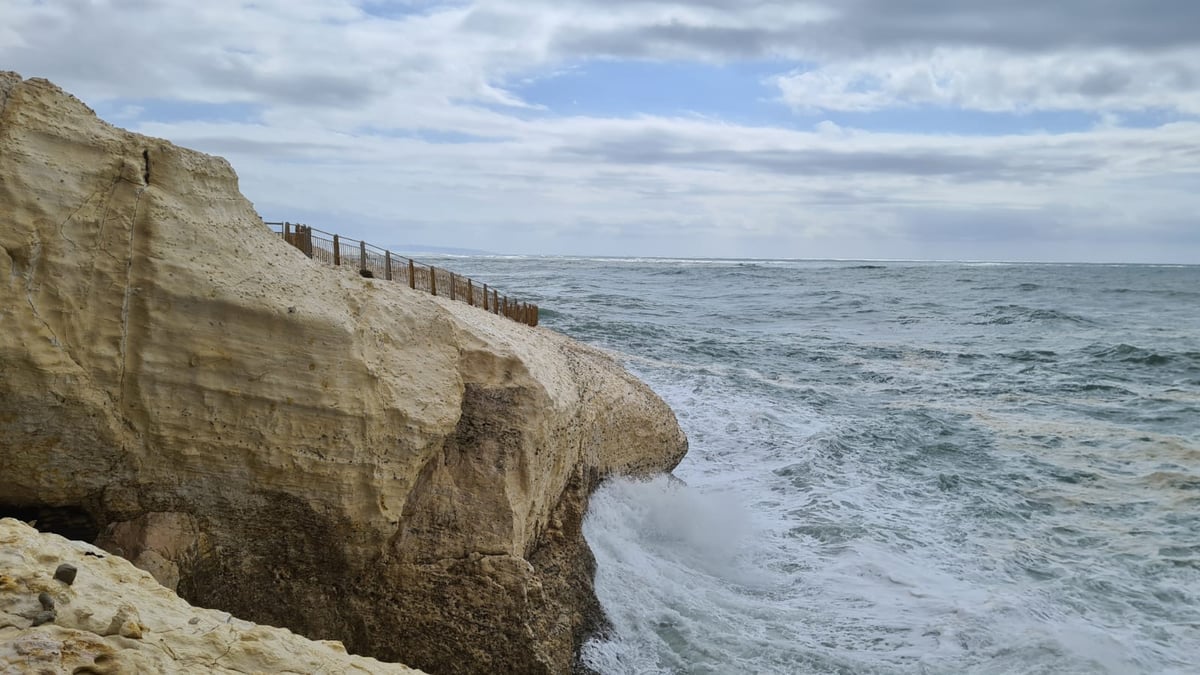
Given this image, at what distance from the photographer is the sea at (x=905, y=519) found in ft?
31.5

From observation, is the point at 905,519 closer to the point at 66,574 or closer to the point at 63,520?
the point at 63,520

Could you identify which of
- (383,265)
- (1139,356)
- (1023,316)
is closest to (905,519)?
(383,265)

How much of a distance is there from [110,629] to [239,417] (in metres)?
2.58

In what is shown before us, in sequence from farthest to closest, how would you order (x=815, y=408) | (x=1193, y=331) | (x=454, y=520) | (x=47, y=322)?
(x=1193, y=331)
(x=815, y=408)
(x=454, y=520)
(x=47, y=322)

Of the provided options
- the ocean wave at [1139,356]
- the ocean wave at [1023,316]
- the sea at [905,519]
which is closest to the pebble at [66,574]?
the sea at [905,519]

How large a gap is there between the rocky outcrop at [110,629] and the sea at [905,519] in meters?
4.14

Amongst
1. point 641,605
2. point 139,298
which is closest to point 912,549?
point 641,605

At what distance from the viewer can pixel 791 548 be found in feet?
39.8

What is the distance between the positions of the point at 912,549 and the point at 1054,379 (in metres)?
15.2

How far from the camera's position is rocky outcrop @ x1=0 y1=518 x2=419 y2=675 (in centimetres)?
388

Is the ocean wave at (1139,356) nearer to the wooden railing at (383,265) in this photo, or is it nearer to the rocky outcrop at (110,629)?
the wooden railing at (383,265)

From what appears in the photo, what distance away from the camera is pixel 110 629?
418 centimetres

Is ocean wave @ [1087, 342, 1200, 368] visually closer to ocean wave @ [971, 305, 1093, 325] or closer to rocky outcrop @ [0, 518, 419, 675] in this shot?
ocean wave @ [971, 305, 1093, 325]

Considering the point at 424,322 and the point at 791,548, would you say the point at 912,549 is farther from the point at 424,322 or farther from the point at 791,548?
the point at 424,322
